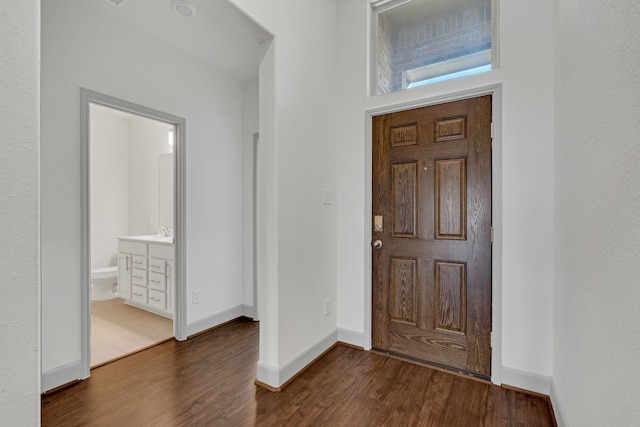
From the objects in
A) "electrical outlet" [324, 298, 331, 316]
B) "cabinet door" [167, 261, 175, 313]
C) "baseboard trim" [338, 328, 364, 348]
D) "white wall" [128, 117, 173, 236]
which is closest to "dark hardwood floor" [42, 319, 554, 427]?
"baseboard trim" [338, 328, 364, 348]

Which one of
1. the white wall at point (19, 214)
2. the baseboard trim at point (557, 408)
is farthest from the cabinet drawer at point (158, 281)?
the baseboard trim at point (557, 408)

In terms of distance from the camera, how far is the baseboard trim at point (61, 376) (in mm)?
1892

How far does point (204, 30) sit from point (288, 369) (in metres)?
2.73

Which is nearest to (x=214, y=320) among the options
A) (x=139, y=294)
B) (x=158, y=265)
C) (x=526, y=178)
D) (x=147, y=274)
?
(x=158, y=265)

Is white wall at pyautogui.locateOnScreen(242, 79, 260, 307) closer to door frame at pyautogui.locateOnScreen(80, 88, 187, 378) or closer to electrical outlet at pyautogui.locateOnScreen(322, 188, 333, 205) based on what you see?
door frame at pyautogui.locateOnScreen(80, 88, 187, 378)

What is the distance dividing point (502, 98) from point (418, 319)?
169 cm

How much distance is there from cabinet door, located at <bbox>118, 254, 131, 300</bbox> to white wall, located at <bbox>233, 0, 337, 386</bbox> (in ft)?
8.75

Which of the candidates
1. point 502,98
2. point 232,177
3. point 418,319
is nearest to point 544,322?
point 418,319

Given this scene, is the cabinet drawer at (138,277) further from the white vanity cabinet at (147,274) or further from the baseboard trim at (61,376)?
the baseboard trim at (61,376)

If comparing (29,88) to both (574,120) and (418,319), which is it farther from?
(418,319)

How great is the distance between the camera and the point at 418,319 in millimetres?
2311

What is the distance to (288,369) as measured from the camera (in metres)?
2.02

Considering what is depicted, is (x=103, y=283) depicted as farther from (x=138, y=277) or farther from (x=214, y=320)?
(x=214, y=320)

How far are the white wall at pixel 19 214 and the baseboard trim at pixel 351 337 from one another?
2056 mm
